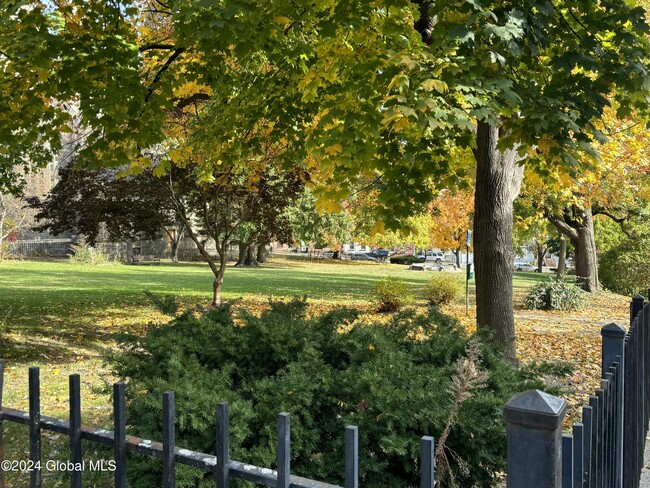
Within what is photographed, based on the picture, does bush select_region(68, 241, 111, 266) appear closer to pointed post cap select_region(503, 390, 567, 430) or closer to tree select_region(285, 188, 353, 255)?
tree select_region(285, 188, 353, 255)

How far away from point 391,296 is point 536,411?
14.4 m

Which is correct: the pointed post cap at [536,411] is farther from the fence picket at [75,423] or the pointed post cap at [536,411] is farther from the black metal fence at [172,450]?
the fence picket at [75,423]

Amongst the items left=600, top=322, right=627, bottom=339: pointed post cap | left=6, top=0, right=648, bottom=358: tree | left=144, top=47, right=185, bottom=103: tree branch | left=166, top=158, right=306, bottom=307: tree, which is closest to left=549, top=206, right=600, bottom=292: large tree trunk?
left=166, top=158, right=306, bottom=307: tree

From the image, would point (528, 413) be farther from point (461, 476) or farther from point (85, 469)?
point (85, 469)

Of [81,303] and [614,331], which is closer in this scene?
[614,331]

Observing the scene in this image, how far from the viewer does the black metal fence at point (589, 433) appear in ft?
4.22

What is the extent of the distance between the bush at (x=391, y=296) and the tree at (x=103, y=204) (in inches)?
252

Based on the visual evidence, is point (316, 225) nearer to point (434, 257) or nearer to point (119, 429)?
point (434, 257)

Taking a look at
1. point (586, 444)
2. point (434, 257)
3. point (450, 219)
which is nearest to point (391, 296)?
point (586, 444)

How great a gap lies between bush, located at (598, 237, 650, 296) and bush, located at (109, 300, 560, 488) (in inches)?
1009

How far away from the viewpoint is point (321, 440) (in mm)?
3170

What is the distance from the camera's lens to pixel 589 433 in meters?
1.62

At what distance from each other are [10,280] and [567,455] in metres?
25.0

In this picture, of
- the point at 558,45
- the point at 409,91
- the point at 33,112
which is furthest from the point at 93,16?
the point at 558,45
